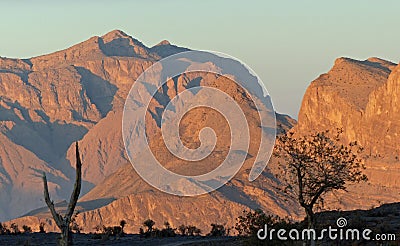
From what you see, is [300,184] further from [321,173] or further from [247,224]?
[247,224]

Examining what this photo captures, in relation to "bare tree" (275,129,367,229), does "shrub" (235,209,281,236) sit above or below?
below

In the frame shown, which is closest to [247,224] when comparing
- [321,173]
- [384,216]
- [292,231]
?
[292,231]

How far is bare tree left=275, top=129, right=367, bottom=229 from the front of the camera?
4112 cm

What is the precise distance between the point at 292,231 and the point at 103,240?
19.7 meters

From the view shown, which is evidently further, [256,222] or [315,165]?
[256,222]

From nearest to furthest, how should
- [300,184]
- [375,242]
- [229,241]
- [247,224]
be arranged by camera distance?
[300,184] → [375,242] → [247,224] → [229,241]

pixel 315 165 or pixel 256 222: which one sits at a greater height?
pixel 315 165

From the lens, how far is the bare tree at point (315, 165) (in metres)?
41.1

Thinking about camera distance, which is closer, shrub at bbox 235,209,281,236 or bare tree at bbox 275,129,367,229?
bare tree at bbox 275,129,367,229

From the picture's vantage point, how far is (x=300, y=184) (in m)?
41.2

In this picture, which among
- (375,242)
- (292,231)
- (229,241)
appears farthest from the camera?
(229,241)

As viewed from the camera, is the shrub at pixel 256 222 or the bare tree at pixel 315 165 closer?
the bare tree at pixel 315 165

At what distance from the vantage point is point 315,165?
136 ft

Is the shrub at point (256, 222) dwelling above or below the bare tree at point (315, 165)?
below
